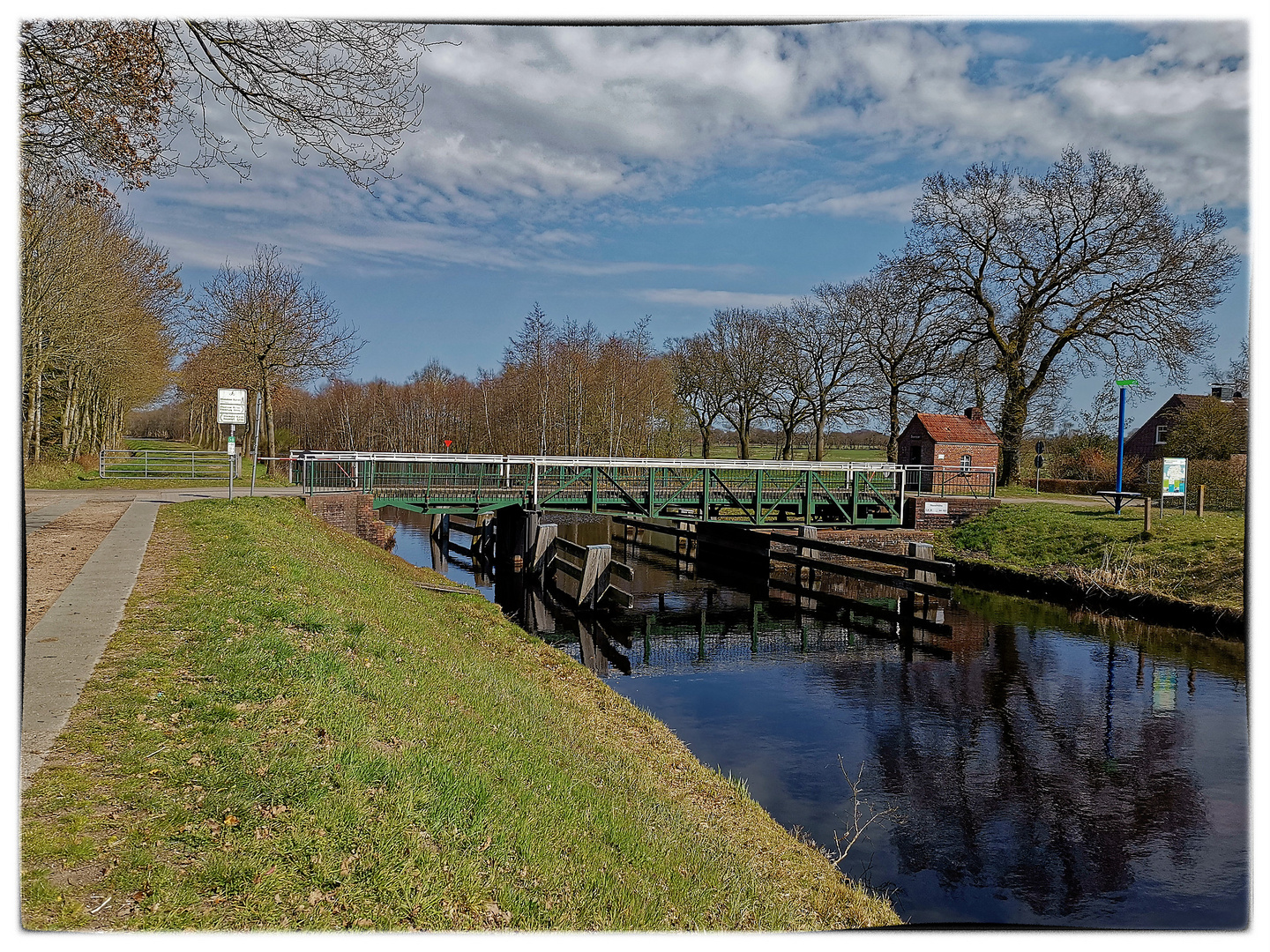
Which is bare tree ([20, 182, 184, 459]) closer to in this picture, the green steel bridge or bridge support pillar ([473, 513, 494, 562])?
the green steel bridge

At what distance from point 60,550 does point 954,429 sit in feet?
104

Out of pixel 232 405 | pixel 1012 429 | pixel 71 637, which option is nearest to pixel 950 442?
pixel 1012 429

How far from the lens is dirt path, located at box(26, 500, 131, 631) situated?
272 inches

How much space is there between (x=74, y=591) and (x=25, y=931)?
5.37 m

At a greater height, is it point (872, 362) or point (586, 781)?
point (872, 362)

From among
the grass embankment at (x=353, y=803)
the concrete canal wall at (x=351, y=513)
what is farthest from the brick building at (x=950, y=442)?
the grass embankment at (x=353, y=803)

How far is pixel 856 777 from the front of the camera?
→ 28.2ft

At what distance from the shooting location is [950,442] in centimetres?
3262

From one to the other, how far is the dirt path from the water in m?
6.85

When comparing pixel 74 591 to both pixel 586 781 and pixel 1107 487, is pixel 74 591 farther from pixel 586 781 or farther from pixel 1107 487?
pixel 1107 487

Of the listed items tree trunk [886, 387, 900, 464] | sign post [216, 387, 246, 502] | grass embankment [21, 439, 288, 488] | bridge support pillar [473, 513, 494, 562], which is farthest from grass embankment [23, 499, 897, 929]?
tree trunk [886, 387, 900, 464]

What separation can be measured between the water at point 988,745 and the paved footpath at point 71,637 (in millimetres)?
6008

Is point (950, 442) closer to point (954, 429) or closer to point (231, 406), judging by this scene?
point (954, 429)

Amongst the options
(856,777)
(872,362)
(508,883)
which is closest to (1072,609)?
(856,777)
